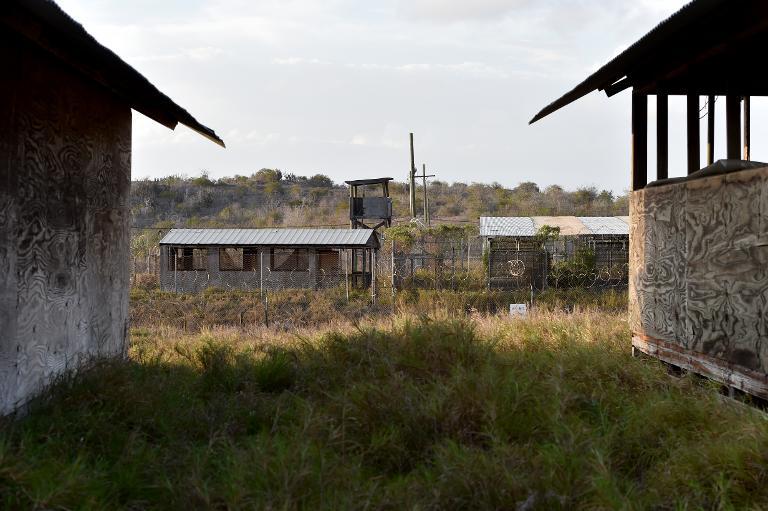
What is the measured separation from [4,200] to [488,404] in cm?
395

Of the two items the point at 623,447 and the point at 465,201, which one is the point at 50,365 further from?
the point at 465,201

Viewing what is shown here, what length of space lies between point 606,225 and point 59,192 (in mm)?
26575

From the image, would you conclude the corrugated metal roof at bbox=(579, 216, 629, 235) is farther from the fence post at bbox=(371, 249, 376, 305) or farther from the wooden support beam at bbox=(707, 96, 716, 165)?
the wooden support beam at bbox=(707, 96, 716, 165)

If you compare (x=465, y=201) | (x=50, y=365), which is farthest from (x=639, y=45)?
(x=465, y=201)

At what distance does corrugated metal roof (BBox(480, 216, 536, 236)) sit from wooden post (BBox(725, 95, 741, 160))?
19830 mm

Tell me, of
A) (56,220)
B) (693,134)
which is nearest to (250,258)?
(693,134)

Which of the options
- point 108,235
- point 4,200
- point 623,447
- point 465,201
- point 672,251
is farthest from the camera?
point 465,201

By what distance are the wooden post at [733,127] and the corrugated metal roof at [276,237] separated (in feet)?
58.3

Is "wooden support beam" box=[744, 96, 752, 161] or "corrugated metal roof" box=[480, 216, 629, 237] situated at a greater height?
"wooden support beam" box=[744, 96, 752, 161]

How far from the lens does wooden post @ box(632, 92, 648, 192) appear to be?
27.8ft

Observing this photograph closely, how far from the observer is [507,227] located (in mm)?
29328

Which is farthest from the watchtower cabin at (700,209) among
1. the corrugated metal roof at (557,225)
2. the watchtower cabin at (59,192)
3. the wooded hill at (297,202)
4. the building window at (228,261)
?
the wooded hill at (297,202)

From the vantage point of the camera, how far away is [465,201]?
182 feet

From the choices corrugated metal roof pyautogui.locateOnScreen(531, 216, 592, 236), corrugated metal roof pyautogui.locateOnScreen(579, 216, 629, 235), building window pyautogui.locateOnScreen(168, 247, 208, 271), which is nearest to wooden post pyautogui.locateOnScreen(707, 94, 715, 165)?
corrugated metal roof pyautogui.locateOnScreen(531, 216, 592, 236)
